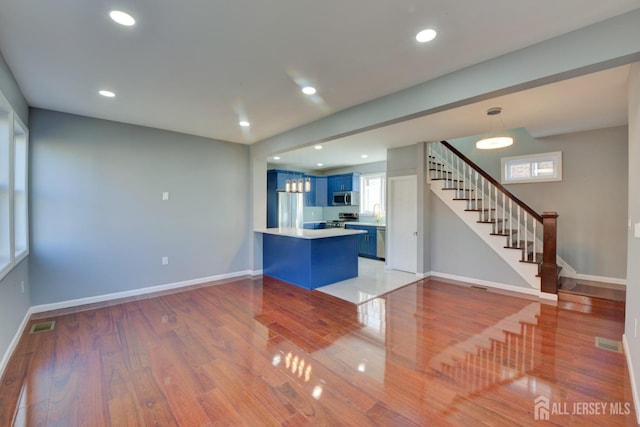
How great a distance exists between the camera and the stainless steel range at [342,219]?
8.32 metres

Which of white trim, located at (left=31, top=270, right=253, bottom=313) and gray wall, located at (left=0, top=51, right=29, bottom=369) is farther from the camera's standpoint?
white trim, located at (left=31, top=270, right=253, bottom=313)

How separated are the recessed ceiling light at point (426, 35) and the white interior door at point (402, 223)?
3733 mm

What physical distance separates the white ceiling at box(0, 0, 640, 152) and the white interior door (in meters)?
2.43

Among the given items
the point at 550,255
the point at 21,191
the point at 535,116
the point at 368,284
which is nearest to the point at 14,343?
the point at 21,191

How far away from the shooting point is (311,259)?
4602 millimetres

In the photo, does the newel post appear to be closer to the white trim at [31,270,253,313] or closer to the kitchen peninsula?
the kitchen peninsula

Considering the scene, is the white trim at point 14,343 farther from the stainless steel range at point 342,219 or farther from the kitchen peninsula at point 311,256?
the stainless steel range at point 342,219

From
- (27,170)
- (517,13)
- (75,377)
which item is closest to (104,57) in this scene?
(27,170)

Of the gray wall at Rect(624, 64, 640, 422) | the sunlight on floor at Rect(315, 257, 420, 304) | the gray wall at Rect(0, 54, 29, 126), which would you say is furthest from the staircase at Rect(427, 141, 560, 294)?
the gray wall at Rect(0, 54, 29, 126)

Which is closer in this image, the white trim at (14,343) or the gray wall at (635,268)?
the gray wall at (635,268)

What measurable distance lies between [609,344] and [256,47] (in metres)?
4.33

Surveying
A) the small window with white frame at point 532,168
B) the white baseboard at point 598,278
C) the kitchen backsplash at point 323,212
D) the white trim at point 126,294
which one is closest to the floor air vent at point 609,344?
the white baseboard at point 598,278

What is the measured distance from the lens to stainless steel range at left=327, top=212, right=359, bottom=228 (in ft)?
27.3

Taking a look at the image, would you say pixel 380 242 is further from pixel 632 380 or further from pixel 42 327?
pixel 42 327
